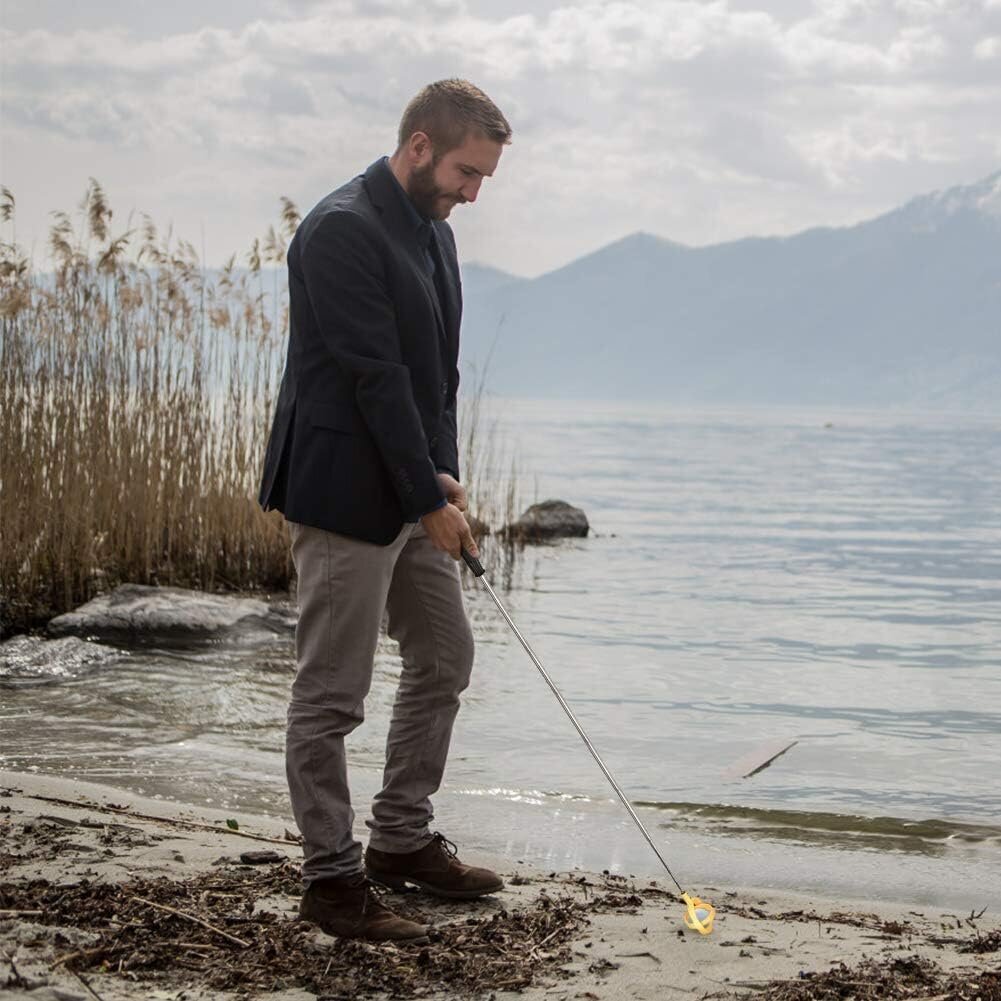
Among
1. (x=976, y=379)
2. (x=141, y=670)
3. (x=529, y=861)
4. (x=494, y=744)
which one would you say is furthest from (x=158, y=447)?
(x=976, y=379)

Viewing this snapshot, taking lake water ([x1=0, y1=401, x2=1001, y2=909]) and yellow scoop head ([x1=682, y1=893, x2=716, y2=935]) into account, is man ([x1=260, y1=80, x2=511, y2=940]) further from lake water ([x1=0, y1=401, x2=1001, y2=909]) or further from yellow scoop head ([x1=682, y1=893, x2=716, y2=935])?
lake water ([x1=0, y1=401, x2=1001, y2=909])

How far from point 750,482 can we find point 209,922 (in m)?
25.9

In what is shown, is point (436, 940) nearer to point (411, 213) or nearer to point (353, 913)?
point (353, 913)

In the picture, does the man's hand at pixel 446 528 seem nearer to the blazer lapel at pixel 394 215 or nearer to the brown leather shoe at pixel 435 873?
the blazer lapel at pixel 394 215

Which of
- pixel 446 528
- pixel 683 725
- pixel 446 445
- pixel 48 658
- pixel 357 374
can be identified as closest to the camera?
pixel 357 374

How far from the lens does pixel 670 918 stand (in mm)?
3539

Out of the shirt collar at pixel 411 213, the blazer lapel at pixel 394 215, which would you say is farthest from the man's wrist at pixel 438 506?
the shirt collar at pixel 411 213

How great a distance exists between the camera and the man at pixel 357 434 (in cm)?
324

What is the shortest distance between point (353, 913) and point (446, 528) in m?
0.84

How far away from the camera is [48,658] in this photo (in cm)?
746

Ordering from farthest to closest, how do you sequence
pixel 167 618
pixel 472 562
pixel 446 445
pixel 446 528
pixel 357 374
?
1. pixel 167 618
2. pixel 446 445
3. pixel 472 562
4. pixel 446 528
5. pixel 357 374

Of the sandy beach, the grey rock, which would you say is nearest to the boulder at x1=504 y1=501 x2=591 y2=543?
the grey rock

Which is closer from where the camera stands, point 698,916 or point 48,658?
point 698,916

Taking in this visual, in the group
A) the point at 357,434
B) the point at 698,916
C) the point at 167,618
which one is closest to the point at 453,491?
the point at 357,434
